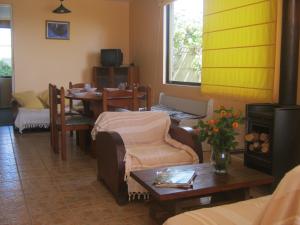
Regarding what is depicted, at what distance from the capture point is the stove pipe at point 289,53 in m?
3.13

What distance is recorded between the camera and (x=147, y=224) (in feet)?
8.59

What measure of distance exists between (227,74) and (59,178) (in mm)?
2289

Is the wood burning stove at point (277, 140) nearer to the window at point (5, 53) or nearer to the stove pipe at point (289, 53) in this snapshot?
the stove pipe at point (289, 53)

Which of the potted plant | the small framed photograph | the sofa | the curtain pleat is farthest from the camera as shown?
the small framed photograph

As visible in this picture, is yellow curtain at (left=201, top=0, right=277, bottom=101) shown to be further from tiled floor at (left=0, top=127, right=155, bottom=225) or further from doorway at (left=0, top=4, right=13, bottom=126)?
doorway at (left=0, top=4, right=13, bottom=126)

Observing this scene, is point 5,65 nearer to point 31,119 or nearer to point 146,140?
point 31,119

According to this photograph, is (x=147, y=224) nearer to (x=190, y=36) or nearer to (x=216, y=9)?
(x=216, y=9)

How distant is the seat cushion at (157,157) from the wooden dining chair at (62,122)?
1.38 metres

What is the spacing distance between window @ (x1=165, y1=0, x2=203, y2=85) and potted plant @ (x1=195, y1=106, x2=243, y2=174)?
2.86 meters

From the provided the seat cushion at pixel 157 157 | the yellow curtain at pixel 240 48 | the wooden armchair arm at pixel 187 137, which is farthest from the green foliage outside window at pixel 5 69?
the seat cushion at pixel 157 157

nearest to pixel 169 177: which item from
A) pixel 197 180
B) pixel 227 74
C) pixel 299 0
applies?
pixel 197 180

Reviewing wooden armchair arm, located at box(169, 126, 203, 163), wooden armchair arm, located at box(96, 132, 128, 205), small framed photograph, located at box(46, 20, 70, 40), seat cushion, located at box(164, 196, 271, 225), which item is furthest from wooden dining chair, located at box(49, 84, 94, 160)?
seat cushion, located at box(164, 196, 271, 225)

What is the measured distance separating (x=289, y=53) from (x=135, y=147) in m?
1.66

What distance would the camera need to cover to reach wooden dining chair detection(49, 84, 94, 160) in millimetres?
4355
